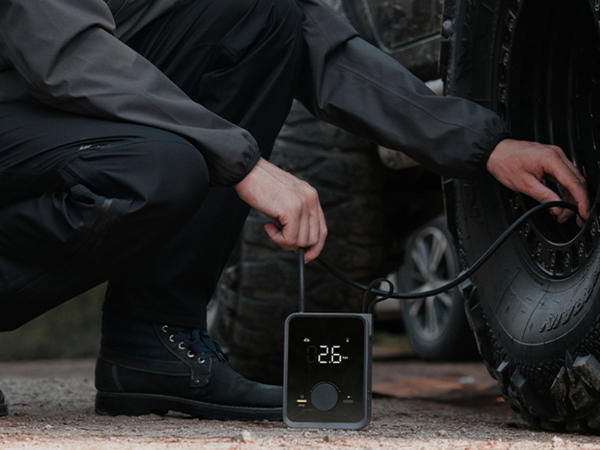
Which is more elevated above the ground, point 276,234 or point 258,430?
point 276,234

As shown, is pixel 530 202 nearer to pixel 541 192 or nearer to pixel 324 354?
pixel 541 192

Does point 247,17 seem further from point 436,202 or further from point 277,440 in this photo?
point 436,202

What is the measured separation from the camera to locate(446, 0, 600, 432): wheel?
103cm

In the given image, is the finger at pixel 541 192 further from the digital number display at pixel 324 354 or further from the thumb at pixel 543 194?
the digital number display at pixel 324 354

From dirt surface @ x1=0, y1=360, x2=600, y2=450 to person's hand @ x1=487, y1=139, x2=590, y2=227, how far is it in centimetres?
32

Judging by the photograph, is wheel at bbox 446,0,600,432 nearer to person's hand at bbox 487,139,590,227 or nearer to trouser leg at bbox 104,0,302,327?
person's hand at bbox 487,139,590,227

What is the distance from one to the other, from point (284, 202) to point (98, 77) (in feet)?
0.94

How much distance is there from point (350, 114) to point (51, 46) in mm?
483

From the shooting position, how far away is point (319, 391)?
3.37 feet

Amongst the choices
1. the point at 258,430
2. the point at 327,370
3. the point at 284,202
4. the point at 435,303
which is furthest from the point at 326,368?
the point at 435,303

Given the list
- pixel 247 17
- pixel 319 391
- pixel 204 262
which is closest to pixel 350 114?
pixel 247 17

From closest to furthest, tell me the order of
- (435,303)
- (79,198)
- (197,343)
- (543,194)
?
1. (79,198)
2. (543,194)
3. (197,343)
4. (435,303)

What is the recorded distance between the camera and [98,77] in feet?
3.31

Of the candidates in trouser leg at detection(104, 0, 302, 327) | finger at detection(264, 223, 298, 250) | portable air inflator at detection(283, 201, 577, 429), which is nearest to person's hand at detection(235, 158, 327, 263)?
finger at detection(264, 223, 298, 250)
